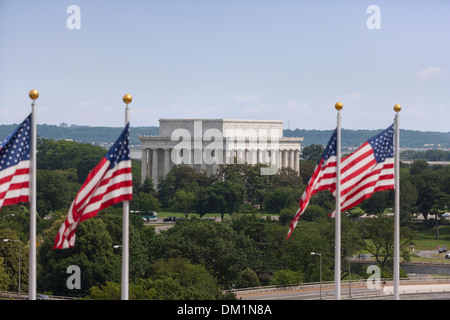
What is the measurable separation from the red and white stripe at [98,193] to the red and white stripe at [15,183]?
5.86 ft

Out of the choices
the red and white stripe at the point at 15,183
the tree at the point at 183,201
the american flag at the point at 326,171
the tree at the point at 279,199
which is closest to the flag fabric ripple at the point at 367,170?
the american flag at the point at 326,171

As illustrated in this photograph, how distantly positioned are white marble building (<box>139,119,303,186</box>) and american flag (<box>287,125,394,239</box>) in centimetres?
14257

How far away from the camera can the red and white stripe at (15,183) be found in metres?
31.0

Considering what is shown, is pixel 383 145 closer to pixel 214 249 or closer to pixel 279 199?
pixel 214 249

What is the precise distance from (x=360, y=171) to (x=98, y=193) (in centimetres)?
952

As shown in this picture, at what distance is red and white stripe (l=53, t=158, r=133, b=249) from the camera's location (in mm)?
31000

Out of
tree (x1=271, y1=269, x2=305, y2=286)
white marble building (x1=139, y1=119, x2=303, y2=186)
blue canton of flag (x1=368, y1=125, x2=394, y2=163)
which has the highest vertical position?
white marble building (x1=139, y1=119, x2=303, y2=186)

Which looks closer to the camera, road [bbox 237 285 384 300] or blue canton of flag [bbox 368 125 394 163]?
blue canton of flag [bbox 368 125 394 163]

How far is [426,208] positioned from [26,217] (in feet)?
206

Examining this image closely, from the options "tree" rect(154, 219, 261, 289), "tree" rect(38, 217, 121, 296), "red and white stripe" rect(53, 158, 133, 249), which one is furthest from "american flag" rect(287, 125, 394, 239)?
"tree" rect(154, 219, 261, 289)

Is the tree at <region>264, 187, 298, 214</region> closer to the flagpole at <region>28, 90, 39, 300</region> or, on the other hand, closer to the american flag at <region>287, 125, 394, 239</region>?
the american flag at <region>287, 125, 394, 239</region>

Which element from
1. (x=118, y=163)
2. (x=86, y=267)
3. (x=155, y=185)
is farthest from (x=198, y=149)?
(x=118, y=163)

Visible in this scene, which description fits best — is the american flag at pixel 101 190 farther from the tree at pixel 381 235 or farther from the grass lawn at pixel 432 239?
the grass lawn at pixel 432 239

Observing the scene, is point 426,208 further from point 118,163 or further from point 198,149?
point 118,163
